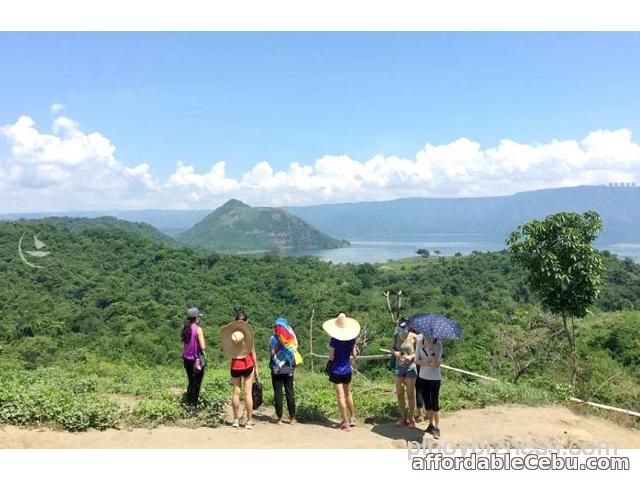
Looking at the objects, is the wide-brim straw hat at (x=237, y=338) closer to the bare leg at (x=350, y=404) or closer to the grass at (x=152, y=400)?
the grass at (x=152, y=400)

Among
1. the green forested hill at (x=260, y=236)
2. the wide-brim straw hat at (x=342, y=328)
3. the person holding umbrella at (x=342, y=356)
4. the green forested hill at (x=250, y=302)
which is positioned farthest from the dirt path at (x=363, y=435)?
the green forested hill at (x=260, y=236)

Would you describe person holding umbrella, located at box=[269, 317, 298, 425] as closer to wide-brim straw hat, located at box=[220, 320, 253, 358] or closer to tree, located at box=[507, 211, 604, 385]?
wide-brim straw hat, located at box=[220, 320, 253, 358]

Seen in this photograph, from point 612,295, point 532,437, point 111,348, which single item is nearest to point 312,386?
point 532,437

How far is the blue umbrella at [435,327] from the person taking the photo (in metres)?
5.26

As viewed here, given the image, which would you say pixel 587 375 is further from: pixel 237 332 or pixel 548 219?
pixel 237 332

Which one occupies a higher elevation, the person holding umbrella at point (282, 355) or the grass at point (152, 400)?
the person holding umbrella at point (282, 355)

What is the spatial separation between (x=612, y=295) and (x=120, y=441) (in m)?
42.9

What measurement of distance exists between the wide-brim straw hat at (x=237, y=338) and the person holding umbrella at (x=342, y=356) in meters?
0.90

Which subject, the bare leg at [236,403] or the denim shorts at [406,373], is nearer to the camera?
the bare leg at [236,403]

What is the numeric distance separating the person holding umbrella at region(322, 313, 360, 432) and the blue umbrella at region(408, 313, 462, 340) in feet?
2.35

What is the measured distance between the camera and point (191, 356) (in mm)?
5848

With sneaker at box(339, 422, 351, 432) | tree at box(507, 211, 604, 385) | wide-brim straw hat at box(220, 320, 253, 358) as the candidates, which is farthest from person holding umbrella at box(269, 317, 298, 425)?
tree at box(507, 211, 604, 385)

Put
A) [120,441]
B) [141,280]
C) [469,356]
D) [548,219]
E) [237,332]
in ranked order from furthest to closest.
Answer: [141,280] < [469,356] < [548,219] < [237,332] < [120,441]

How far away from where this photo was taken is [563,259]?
365 inches
